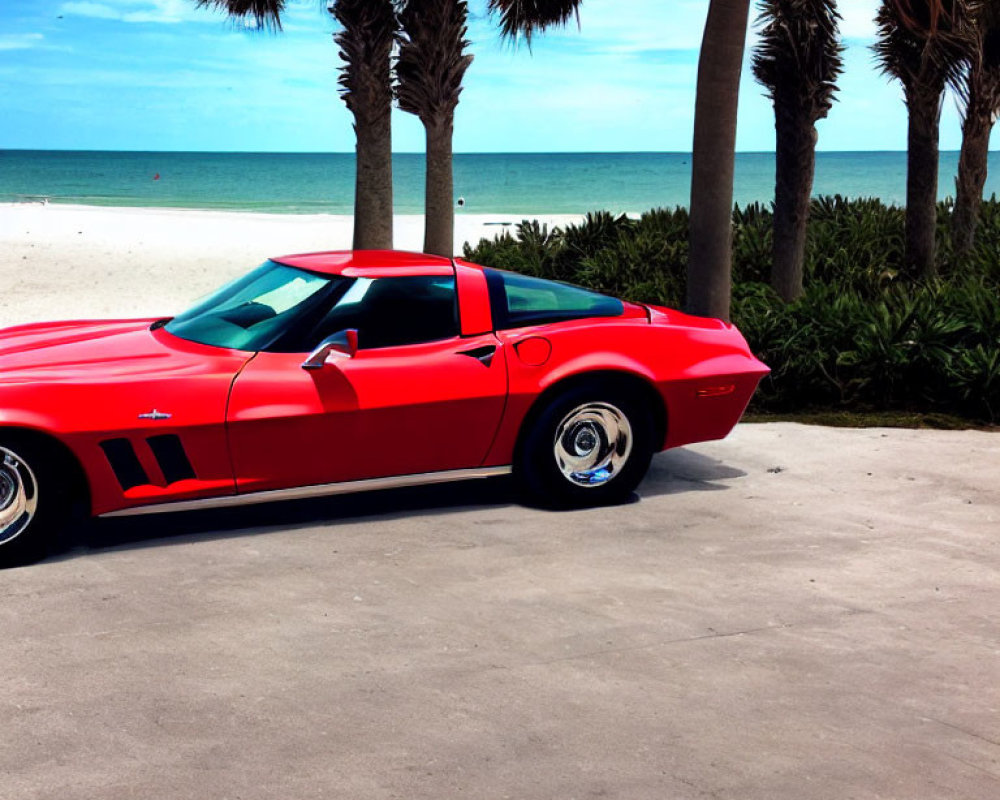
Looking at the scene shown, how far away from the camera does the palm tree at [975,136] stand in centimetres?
1670

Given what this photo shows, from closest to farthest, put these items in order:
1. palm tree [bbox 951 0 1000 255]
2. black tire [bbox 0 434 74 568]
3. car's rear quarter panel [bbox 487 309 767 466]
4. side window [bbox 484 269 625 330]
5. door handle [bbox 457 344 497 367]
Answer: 1. black tire [bbox 0 434 74 568]
2. door handle [bbox 457 344 497 367]
3. car's rear quarter panel [bbox 487 309 767 466]
4. side window [bbox 484 269 625 330]
5. palm tree [bbox 951 0 1000 255]

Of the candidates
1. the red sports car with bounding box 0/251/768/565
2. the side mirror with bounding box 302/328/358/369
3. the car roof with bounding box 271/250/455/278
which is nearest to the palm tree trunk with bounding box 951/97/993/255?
the red sports car with bounding box 0/251/768/565

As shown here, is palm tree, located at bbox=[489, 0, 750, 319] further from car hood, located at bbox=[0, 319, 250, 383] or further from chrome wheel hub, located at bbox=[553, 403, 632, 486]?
car hood, located at bbox=[0, 319, 250, 383]

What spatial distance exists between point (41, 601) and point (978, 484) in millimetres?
5308

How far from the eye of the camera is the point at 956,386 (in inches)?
387

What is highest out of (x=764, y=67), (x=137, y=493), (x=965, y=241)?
(x=764, y=67)

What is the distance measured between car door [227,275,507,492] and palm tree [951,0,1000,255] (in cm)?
1155

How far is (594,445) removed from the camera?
696 centimetres

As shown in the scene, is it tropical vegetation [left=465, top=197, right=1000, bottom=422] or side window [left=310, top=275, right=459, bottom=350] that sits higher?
side window [left=310, top=275, right=459, bottom=350]

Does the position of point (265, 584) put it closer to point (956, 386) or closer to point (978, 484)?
point (978, 484)

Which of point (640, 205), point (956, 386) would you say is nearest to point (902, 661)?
point (956, 386)

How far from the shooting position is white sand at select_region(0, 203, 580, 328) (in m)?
16.9

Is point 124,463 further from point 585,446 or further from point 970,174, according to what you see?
point 970,174

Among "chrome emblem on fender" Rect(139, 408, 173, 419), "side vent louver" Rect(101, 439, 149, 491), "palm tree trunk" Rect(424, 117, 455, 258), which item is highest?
"palm tree trunk" Rect(424, 117, 455, 258)
